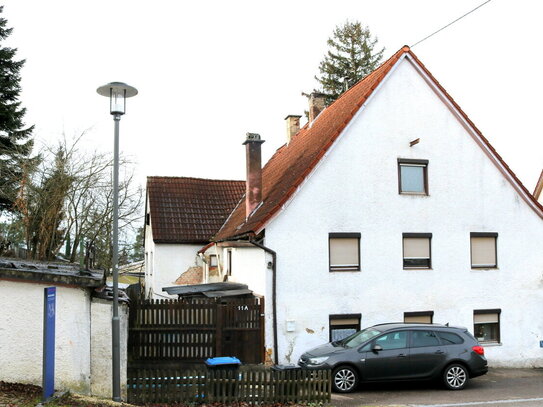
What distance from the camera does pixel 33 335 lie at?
10492 millimetres

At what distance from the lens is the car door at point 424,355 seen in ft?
44.5

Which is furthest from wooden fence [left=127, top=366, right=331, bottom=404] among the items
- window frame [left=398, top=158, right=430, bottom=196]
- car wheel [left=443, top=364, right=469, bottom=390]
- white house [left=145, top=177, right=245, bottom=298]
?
white house [left=145, top=177, right=245, bottom=298]

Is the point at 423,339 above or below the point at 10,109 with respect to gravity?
below

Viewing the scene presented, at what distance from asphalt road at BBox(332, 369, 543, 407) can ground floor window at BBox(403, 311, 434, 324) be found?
246cm

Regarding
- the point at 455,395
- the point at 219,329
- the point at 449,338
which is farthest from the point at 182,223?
the point at 455,395

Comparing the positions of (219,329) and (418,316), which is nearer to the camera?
(219,329)

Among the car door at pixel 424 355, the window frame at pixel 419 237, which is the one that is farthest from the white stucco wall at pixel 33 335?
the window frame at pixel 419 237

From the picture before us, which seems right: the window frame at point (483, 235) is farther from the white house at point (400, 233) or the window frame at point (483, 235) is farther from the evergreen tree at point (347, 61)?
the evergreen tree at point (347, 61)

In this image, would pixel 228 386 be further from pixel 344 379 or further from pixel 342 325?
pixel 342 325

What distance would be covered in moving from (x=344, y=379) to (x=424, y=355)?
2.15 meters

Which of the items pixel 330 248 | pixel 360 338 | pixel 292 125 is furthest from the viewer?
pixel 292 125

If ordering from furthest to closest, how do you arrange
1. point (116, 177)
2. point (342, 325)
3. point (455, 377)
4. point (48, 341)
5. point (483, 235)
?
point (483, 235) < point (342, 325) < point (455, 377) < point (116, 177) < point (48, 341)

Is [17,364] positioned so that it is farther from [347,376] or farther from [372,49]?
A: [372,49]

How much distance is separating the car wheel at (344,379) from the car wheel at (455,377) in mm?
2400
